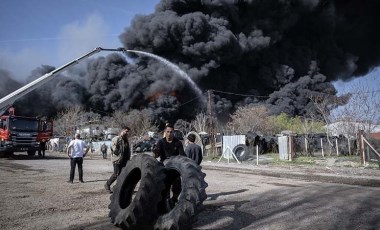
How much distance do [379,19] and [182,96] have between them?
4031 centimetres

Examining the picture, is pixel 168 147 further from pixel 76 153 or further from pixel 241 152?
pixel 241 152

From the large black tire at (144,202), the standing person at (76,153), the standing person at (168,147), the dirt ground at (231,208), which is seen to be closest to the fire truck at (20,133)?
the standing person at (76,153)

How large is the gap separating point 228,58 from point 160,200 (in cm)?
5073

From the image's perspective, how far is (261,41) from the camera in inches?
2218

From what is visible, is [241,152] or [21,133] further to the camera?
[241,152]

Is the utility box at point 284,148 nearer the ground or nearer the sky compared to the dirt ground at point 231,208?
nearer the sky

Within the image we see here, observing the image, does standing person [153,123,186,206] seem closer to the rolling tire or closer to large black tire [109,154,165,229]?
large black tire [109,154,165,229]

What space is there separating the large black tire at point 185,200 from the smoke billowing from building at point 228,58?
153 feet

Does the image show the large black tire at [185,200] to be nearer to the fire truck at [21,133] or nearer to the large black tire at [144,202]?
the large black tire at [144,202]

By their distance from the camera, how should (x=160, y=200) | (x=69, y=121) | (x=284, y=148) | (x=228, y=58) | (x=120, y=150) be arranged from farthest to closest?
(x=69, y=121)
(x=228, y=58)
(x=284, y=148)
(x=120, y=150)
(x=160, y=200)

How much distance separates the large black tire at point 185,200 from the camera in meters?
5.15

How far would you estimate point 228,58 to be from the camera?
5491 centimetres

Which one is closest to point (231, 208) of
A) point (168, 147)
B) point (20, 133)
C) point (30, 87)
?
point (168, 147)

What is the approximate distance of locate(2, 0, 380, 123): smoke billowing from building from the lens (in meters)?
53.3
